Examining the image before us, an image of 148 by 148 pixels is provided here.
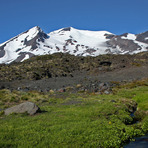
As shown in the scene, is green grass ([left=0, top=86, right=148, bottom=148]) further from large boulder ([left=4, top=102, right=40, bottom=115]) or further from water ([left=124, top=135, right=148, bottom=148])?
large boulder ([left=4, top=102, right=40, bottom=115])

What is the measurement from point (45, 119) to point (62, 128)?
3.03m

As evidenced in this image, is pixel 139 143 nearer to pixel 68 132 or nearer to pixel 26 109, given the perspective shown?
pixel 68 132

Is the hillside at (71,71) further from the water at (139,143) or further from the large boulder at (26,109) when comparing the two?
the water at (139,143)

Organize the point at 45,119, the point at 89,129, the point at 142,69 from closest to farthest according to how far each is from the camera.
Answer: the point at 89,129
the point at 45,119
the point at 142,69

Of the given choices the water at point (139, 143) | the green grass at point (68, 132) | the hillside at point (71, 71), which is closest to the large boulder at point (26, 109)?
the green grass at point (68, 132)

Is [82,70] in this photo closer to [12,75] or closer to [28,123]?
[12,75]

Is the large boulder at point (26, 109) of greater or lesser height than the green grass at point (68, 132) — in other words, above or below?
above

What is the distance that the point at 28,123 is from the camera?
1445cm

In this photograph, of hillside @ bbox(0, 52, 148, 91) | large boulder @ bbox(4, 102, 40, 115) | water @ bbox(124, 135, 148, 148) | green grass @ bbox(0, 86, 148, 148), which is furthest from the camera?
hillside @ bbox(0, 52, 148, 91)

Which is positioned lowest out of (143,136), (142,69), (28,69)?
(143,136)

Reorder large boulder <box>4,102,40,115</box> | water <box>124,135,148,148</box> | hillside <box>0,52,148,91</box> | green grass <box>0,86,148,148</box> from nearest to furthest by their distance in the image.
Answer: green grass <box>0,86,148,148</box> < water <box>124,135,148,148</box> < large boulder <box>4,102,40,115</box> < hillside <box>0,52,148,91</box>

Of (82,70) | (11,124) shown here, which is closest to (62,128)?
(11,124)

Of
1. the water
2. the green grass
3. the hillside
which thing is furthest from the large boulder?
the hillside

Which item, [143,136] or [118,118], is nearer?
[143,136]
